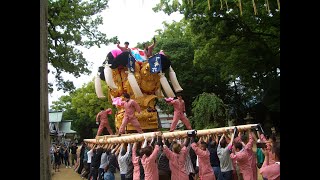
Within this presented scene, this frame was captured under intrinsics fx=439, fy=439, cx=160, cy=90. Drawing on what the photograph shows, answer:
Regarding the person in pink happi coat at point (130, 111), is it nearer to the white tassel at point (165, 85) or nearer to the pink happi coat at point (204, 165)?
the white tassel at point (165, 85)

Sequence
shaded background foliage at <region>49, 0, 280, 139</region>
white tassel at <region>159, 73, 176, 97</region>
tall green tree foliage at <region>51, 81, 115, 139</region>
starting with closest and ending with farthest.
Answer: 1. white tassel at <region>159, 73, 176, 97</region>
2. shaded background foliage at <region>49, 0, 280, 139</region>
3. tall green tree foliage at <region>51, 81, 115, 139</region>

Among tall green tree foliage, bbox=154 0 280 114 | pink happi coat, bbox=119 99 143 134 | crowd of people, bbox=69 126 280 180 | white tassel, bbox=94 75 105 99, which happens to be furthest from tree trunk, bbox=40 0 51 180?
tall green tree foliage, bbox=154 0 280 114

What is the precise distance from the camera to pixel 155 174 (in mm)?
8047

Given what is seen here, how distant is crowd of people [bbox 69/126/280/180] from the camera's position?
25.9ft

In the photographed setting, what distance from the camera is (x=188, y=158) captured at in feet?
28.3

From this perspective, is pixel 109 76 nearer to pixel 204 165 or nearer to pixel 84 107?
pixel 204 165

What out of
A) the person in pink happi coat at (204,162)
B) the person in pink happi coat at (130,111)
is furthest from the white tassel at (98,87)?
the person in pink happi coat at (204,162)

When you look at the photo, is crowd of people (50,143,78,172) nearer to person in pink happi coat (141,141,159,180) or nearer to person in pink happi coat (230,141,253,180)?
person in pink happi coat (141,141,159,180)

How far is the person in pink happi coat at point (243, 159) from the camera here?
25.0ft

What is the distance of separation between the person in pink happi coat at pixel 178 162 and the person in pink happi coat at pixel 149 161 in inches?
11.2

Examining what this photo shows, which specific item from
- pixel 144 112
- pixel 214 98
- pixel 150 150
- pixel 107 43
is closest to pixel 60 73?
pixel 107 43
